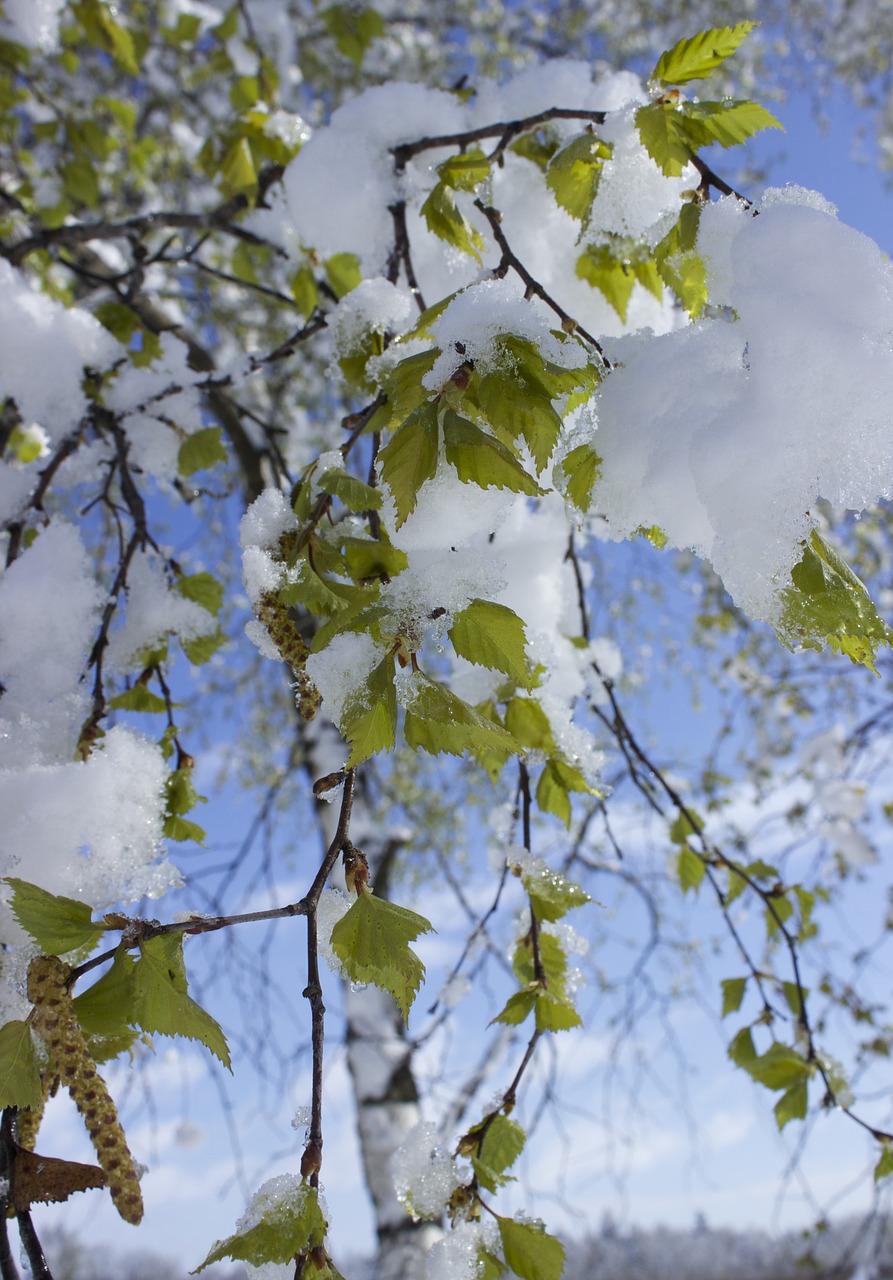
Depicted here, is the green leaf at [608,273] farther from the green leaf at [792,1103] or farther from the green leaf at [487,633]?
the green leaf at [792,1103]

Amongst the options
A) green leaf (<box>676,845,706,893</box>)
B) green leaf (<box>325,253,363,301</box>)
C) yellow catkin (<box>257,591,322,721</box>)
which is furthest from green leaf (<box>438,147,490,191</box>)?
green leaf (<box>676,845,706,893</box>)

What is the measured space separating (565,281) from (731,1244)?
118ft

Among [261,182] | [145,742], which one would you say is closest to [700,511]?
[145,742]

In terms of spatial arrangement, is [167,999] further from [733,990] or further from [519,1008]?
[733,990]

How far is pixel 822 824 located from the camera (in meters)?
3.90

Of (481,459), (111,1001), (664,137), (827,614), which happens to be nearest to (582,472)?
(481,459)

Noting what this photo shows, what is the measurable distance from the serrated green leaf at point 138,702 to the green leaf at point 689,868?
927 mm

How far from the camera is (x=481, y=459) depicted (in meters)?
0.68

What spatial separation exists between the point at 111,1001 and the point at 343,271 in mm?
1334

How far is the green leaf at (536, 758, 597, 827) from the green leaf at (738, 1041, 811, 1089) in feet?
1.80

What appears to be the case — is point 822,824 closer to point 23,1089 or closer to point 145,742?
point 145,742

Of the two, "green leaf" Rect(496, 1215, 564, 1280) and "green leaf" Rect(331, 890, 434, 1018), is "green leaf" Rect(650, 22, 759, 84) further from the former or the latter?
"green leaf" Rect(496, 1215, 564, 1280)

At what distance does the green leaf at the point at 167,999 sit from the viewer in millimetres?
663

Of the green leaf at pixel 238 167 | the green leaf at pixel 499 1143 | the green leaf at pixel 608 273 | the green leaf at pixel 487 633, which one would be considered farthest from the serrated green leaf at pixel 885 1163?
the green leaf at pixel 238 167
